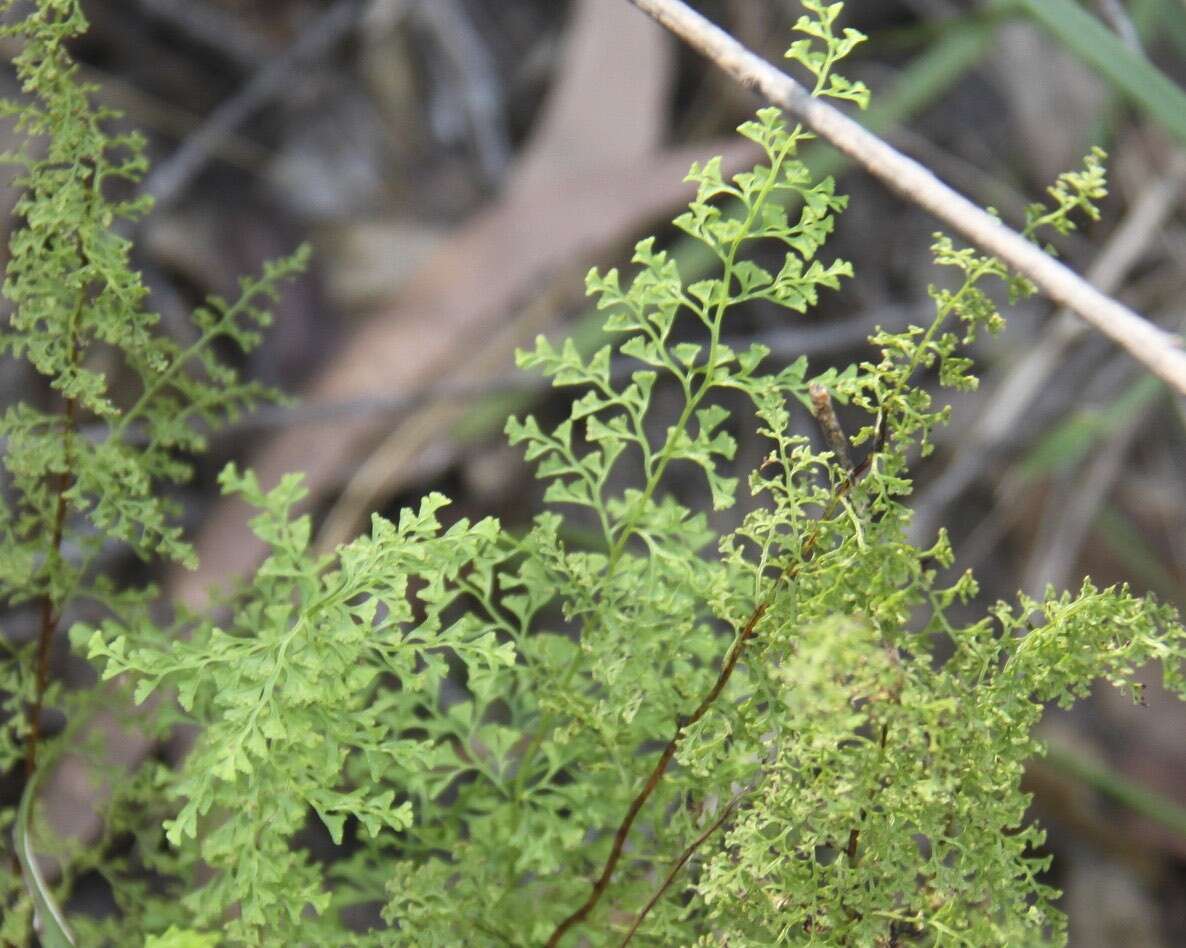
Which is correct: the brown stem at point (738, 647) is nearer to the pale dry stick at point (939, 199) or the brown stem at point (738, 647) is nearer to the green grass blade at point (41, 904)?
the pale dry stick at point (939, 199)

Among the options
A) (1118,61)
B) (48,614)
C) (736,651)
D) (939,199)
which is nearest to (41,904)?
(48,614)

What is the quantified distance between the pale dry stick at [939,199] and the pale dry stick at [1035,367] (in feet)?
4.77

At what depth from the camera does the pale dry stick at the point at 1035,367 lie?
2.29 meters

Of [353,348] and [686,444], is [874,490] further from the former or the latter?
[353,348]

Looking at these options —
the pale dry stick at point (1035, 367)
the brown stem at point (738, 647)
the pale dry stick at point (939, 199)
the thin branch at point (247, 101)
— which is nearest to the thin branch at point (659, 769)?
the brown stem at point (738, 647)

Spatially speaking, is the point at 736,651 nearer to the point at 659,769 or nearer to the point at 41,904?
the point at 659,769

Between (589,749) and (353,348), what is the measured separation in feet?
5.26

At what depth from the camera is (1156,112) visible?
4.44 ft

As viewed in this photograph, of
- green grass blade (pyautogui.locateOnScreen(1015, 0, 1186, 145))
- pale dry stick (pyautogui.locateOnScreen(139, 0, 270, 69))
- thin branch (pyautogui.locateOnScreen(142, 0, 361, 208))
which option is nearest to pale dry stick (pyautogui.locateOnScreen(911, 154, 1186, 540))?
green grass blade (pyautogui.locateOnScreen(1015, 0, 1186, 145))

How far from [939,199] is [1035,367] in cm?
172

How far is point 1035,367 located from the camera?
2.38 m

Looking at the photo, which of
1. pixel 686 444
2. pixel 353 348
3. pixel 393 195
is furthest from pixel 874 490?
pixel 393 195

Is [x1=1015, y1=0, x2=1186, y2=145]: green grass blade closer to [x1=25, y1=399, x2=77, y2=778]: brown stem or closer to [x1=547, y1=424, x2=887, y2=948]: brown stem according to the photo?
[x1=547, y1=424, x2=887, y2=948]: brown stem

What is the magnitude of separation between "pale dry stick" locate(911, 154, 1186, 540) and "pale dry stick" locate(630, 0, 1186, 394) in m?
1.45
